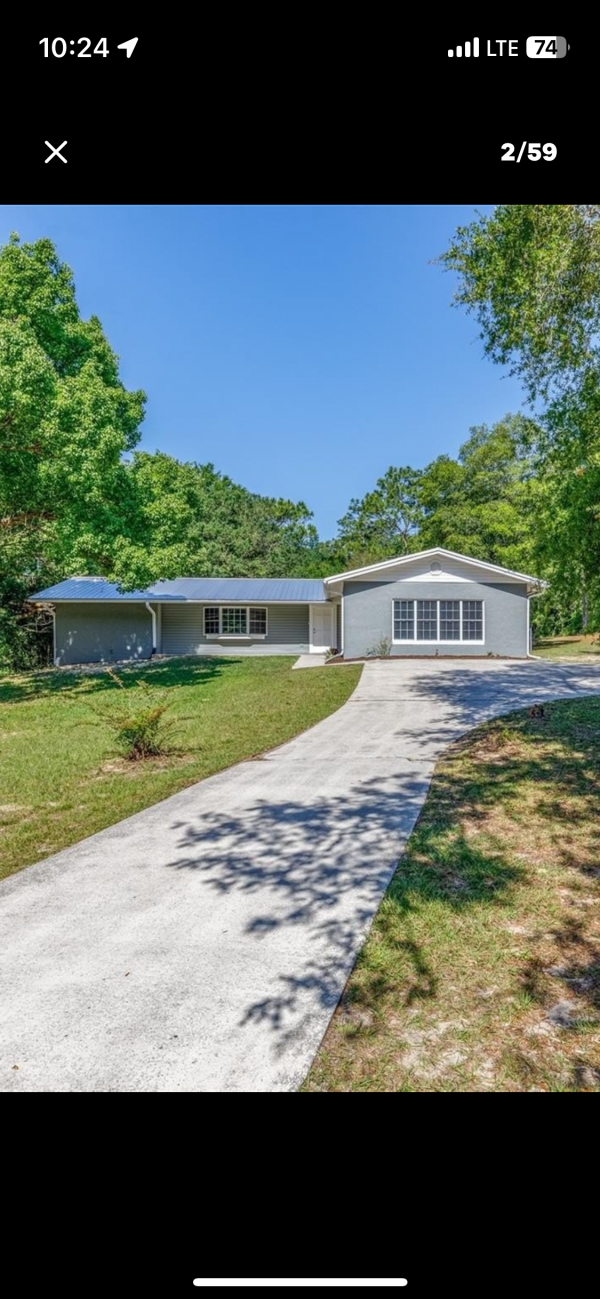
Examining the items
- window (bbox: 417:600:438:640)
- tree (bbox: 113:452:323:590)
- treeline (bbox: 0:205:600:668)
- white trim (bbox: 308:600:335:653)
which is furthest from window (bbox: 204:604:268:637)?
window (bbox: 417:600:438:640)

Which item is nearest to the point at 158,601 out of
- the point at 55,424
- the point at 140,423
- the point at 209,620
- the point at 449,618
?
the point at 209,620

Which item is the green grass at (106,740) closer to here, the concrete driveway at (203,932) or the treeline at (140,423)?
the concrete driveway at (203,932)

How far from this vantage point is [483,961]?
277cm

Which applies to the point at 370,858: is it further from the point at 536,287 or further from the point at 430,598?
the point at 430,598

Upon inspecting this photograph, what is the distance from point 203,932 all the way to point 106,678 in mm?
14660

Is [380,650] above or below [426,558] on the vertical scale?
below

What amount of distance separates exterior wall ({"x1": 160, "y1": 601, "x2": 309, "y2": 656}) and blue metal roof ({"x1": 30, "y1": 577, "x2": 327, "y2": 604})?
60 centimetres

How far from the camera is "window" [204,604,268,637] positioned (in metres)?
23.6
